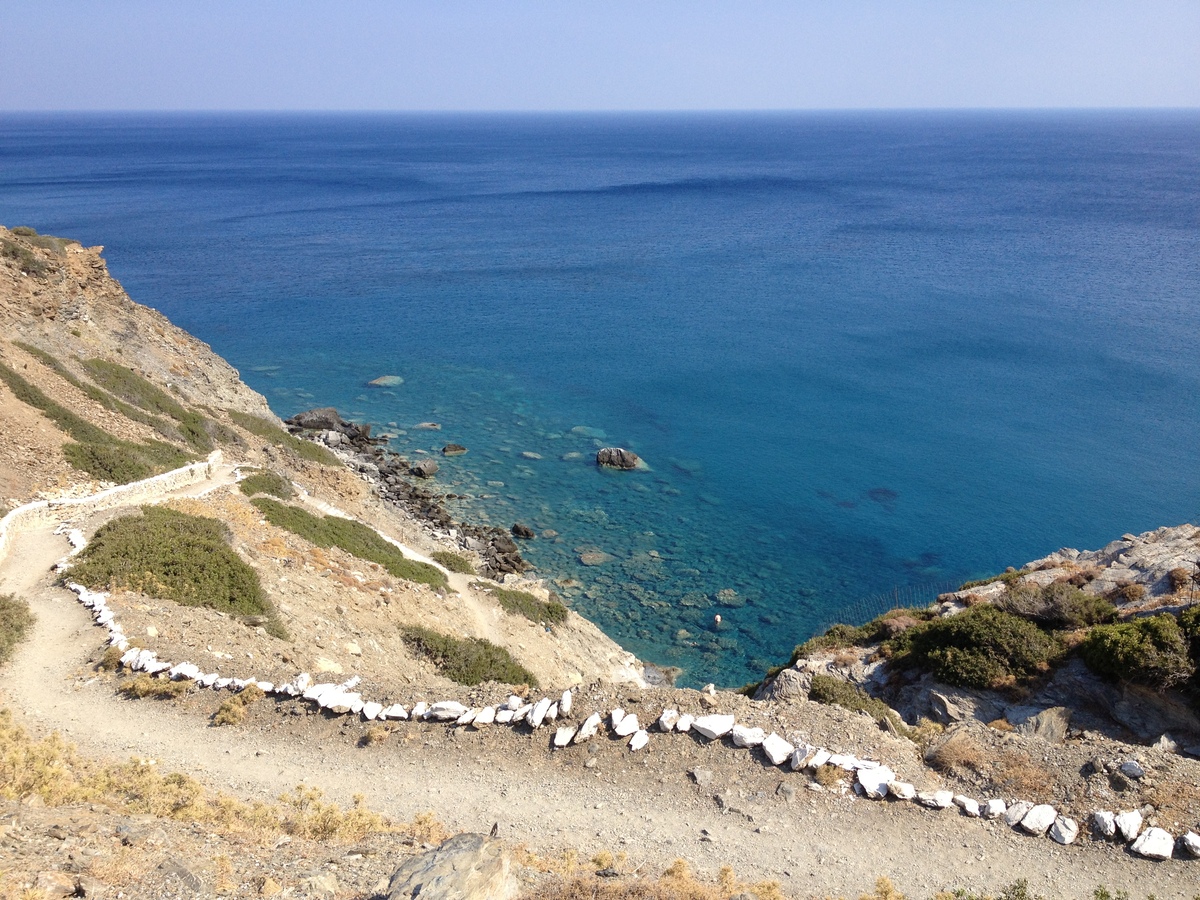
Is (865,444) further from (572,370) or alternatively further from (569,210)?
(569,210)

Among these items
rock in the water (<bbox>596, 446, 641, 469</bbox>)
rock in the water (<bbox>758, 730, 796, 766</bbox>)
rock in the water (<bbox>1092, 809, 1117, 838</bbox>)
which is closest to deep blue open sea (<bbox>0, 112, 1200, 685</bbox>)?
rock in the water (<bbox>596, 446, 641, 469</bbox>)

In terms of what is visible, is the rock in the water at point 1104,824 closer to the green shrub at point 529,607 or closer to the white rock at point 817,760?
the white rock at point 817,760

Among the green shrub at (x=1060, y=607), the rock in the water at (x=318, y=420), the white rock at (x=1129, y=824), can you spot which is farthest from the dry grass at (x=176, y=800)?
the rock in the water at (x=318, y=420)

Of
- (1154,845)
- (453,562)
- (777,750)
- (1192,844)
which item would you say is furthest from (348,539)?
(1192,844)

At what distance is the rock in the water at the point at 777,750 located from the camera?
13547 millimetres

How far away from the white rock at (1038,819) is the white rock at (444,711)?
926cm

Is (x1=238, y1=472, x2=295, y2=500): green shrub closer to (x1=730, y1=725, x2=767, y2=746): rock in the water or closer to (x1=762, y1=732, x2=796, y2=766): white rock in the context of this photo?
(x1=730, y1=725, x2=767, y2=746): rock in the water

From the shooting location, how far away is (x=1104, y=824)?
39.0 feet

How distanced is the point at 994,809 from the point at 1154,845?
2014mm

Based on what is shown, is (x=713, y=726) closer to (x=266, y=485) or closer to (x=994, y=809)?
(x=994, y=809)

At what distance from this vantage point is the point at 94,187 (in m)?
157

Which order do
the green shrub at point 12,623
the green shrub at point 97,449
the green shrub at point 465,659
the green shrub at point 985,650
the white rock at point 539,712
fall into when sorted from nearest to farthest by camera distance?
the white rock at point 539,712 → the green shrub at point 12,623 → the green shrub at point 985,650 → the green shrub at point 465,659 → the green shrub at point 97,449

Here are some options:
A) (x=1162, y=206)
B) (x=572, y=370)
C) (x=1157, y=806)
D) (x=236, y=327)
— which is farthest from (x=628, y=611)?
(x=1162, y=206)

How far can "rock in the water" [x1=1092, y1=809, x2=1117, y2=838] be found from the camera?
11.8m
